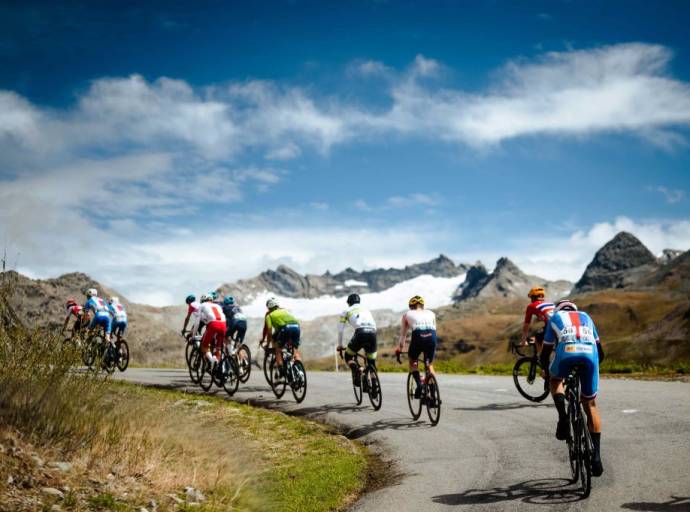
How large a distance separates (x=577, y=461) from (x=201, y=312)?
37.2 ft

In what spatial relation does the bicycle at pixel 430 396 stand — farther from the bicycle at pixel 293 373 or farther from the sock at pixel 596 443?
the sock at pixel 596 443

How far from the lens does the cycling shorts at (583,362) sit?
25.4 ft

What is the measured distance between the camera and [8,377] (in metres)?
8.02

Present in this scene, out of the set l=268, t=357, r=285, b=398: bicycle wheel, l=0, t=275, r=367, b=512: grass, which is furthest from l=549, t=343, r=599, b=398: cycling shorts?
l=268, t=357, r=285, b=398: bicycle wheel

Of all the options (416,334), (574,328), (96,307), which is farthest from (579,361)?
(96,307)

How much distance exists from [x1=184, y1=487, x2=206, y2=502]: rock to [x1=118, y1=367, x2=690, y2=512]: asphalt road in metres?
2.05

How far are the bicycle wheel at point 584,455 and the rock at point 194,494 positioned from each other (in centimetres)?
455

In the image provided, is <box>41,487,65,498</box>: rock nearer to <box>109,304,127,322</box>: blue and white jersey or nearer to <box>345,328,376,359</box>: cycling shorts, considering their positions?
<box>345,328,376,359</box>: cycling shorts

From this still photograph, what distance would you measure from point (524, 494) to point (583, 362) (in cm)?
182

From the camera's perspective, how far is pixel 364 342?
14742mm

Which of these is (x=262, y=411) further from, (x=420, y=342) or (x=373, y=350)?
(x=420, y=342)

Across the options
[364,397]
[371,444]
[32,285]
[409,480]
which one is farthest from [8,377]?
[32,285]

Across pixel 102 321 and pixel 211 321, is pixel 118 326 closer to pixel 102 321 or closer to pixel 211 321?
pixel 102 321

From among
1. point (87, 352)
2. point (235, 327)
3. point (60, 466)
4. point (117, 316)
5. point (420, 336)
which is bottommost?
point (60, 466)
